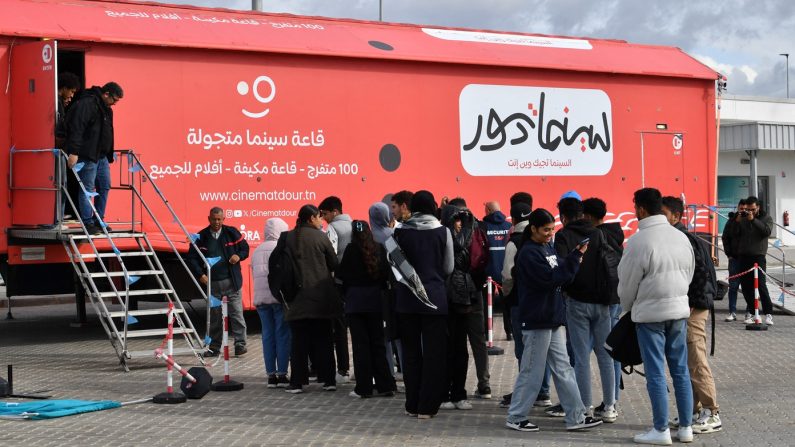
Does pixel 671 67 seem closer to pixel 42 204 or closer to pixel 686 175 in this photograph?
pixel 686 175

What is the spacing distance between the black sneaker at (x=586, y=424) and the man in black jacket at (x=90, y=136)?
5.97m

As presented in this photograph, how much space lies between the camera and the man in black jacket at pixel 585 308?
26.8 feet

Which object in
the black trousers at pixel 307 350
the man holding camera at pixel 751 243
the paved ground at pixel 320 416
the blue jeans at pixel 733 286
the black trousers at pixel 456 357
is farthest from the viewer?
the blue jeans at pixel 733 286

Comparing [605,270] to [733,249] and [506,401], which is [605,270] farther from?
[733,249]

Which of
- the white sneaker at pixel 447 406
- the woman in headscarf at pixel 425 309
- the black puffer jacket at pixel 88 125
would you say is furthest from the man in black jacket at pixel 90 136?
the white sneaker at pixel 447 406

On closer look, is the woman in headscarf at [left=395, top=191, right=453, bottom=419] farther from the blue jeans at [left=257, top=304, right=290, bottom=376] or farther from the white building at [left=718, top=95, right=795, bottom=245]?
the white building at [left=718, top=95, right=795, bottom=245]

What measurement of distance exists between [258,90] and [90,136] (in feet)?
8.36

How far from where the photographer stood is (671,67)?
56.8 feet

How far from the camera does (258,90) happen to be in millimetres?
13703

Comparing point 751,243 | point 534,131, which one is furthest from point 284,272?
point 751,243

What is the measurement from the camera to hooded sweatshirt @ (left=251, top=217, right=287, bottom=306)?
1065 cm

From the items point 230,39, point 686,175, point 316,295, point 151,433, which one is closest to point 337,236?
point 316,295

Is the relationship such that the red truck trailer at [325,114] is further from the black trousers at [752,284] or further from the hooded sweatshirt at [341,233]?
the hooded sweatshirt at [341,233]

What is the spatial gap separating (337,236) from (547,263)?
3127 mm
